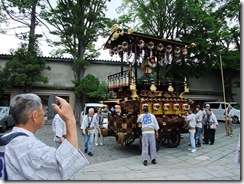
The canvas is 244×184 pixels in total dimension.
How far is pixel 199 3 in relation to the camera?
14.3 meters

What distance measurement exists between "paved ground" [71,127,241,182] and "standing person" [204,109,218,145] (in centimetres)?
124

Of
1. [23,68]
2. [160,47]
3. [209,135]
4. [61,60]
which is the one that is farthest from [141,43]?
[61,60]

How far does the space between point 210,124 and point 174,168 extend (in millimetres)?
3709

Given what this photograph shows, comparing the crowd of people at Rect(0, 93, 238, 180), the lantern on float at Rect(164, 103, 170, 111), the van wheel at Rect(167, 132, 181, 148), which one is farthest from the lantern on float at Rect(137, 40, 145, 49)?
the crowd of people at Rect(0, 93, 238, 180)

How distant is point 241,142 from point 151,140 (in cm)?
280

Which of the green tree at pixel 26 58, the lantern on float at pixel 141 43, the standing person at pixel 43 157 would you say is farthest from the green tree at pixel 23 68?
the standing person at pixel 43 157

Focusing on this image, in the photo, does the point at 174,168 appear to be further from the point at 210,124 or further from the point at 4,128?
the point at 4,128

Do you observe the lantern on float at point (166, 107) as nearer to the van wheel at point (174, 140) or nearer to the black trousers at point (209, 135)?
the van wheel at point (174, 140)

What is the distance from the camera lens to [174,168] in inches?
196

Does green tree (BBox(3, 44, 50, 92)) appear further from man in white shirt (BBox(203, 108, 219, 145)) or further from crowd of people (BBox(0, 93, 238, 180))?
crowd of people (BBox(0, 93, 238, 180))

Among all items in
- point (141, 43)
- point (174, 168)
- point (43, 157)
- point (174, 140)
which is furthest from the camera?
point (174, 140)

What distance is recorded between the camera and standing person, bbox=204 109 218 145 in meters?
7.93

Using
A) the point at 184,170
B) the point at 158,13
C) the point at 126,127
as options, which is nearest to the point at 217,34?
the point at 158,13

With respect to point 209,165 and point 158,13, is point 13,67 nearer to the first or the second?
point 158,13
